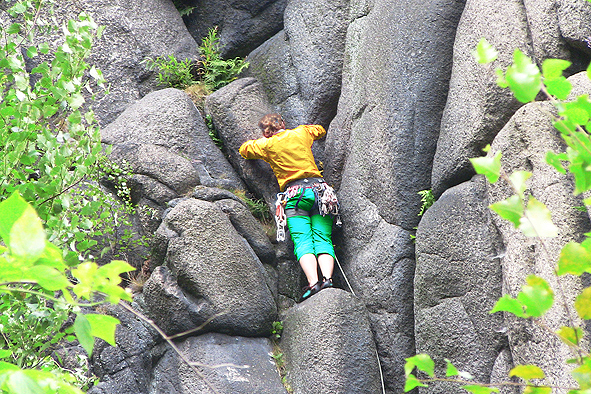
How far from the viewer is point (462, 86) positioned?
6738mm

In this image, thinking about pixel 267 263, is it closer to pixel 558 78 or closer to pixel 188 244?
pixel 188 244

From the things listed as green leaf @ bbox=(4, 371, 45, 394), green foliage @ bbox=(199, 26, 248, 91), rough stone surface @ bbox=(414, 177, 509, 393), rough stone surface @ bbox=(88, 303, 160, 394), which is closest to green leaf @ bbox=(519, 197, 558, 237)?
green leaf @ bbox=(4, 371, 45, 394)

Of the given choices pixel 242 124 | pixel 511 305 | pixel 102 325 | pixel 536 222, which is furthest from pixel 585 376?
pixel 242 124

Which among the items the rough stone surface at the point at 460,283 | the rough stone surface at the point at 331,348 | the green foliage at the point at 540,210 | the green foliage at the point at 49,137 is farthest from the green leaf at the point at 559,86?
the rough stone surface at the point at 331,348

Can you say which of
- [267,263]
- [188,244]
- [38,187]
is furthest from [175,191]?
[38,187]

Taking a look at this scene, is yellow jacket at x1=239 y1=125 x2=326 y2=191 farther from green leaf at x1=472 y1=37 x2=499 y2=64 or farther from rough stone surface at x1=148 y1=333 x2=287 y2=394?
green leaf at x1=472 y1=37 x2=499 y2=64

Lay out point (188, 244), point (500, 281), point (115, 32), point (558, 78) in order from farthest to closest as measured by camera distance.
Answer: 1. point (115, 32)
2. point (188, 244)
3. point (500, 281)
4. point (558, 78)

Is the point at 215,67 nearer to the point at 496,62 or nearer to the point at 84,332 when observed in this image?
the point at 496,62

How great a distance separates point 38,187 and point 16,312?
0.80m

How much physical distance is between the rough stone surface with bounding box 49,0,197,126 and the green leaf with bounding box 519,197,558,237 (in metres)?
8.62

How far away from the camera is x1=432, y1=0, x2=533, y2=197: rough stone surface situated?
6.22 meters

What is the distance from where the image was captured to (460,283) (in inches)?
249

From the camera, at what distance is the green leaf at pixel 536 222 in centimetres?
176

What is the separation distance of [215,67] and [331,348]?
5.47 metres
